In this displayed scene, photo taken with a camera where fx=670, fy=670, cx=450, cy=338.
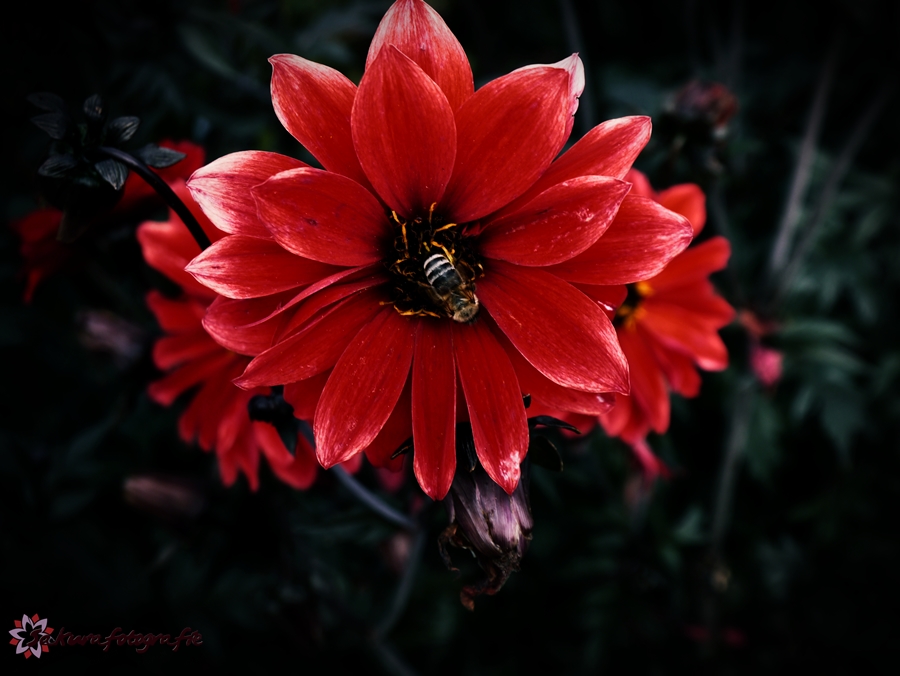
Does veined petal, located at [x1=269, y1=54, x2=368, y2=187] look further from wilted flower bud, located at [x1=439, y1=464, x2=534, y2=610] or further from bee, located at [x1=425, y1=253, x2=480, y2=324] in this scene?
wilted flower bud, located at [x1=439, y1=464, x2=534, y2=610]

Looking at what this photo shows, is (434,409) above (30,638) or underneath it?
above

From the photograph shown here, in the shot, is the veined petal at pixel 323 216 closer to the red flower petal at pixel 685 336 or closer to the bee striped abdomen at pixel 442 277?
the bee striped abdomen at pixel 442 277

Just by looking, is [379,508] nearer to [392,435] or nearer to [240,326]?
[392,435]

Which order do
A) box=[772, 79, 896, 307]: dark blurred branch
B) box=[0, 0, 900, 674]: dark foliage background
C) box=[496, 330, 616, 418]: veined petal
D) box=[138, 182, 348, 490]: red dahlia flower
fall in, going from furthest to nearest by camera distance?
box=[772, 79, 896, 307]: dark blurred branch
box=[0, 0, 900, 674]: dark foliage background
box=[138, 182, 348, 490]: red dahlia flower
box=[496, 330, 616, 418]: veined petal

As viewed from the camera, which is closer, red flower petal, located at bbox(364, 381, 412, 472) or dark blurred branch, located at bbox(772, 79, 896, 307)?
red flower petal, located at bbox(364, 381, 412, 472)

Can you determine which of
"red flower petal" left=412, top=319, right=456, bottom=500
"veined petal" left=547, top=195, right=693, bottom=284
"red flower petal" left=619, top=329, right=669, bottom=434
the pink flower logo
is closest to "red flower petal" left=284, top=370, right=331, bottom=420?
"red flower petal" left=412, top=319, right=456, bottom=500

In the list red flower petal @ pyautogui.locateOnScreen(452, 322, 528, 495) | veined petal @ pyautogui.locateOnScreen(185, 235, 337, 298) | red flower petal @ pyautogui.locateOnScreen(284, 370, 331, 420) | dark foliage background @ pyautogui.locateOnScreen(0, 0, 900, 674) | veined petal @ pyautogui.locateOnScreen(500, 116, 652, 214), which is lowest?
dark foliage background @ pyautogui.locateOnScreen(0, 0, 900, 674)

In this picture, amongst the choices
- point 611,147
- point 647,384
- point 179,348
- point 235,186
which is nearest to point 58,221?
point 179,348
